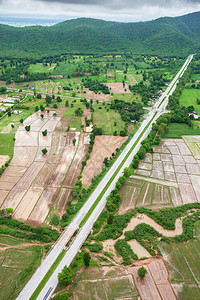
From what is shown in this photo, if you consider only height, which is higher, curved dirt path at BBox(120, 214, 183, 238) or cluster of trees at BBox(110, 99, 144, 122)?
cluster of trees at BBox(110, 99, 144, 122)

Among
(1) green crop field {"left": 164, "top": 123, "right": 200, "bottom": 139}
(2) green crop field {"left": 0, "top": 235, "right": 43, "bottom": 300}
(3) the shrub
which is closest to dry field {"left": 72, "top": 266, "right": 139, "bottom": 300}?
(3) the shrub

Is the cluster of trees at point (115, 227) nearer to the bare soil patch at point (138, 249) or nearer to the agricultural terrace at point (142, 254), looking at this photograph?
the agricultural terrace at point (142, 254)

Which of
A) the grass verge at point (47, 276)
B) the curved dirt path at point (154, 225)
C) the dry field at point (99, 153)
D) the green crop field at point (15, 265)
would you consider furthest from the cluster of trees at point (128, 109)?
the green crop field at point (15, 265)

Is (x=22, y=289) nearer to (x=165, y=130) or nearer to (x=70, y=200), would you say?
(x=70, y=200)

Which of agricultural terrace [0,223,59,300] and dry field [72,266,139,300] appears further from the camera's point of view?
agricultural terrace [0,223,59,300]

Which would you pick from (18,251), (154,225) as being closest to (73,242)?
(18,251)

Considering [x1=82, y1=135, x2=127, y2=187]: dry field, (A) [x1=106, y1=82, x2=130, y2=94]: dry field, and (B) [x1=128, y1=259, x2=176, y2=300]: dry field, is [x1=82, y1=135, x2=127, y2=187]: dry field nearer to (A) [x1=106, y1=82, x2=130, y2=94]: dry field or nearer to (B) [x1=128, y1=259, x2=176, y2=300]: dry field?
(B) [x1=128, y1=259, x2=176, y2=300]: dry field
